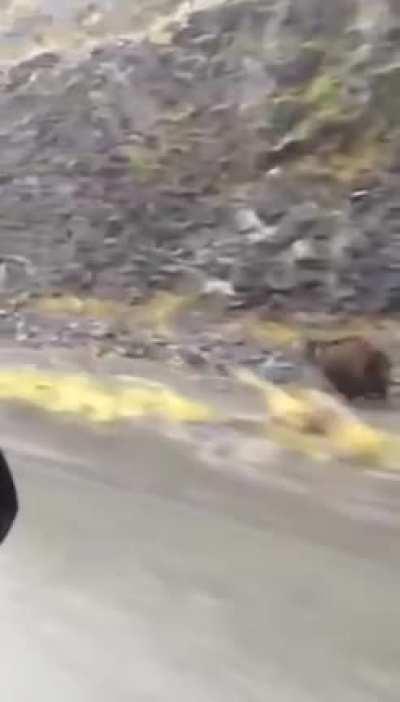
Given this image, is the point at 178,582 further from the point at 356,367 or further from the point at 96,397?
the point at 356,367

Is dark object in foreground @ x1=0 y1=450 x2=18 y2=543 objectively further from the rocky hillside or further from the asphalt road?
the rocky hillside

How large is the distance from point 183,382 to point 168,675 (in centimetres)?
33

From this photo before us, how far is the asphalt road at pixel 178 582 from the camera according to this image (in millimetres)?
1192

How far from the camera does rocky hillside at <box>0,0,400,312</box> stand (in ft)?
3.90

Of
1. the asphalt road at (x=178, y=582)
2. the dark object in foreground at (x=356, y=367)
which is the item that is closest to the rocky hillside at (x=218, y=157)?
the dark object in foreground at (x=356, y=367)

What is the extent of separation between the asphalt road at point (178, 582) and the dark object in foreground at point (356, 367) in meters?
0.09

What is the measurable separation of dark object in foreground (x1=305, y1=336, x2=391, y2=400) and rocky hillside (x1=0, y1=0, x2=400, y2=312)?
4 cm

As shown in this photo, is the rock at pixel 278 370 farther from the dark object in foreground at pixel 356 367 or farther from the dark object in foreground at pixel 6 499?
the dark object in foreground at pixel 6 499

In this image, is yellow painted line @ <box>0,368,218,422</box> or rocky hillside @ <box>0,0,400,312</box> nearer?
rocky hillside @ <box>0,0,400,312</box>

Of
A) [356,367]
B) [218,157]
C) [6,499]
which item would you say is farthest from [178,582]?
[218,157]

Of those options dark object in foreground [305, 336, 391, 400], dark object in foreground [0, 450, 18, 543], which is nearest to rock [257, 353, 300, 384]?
dark object in foreground [305, 336, 391, 400]

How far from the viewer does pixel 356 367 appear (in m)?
1.17

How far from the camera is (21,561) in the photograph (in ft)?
4.92

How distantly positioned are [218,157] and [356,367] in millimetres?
297
